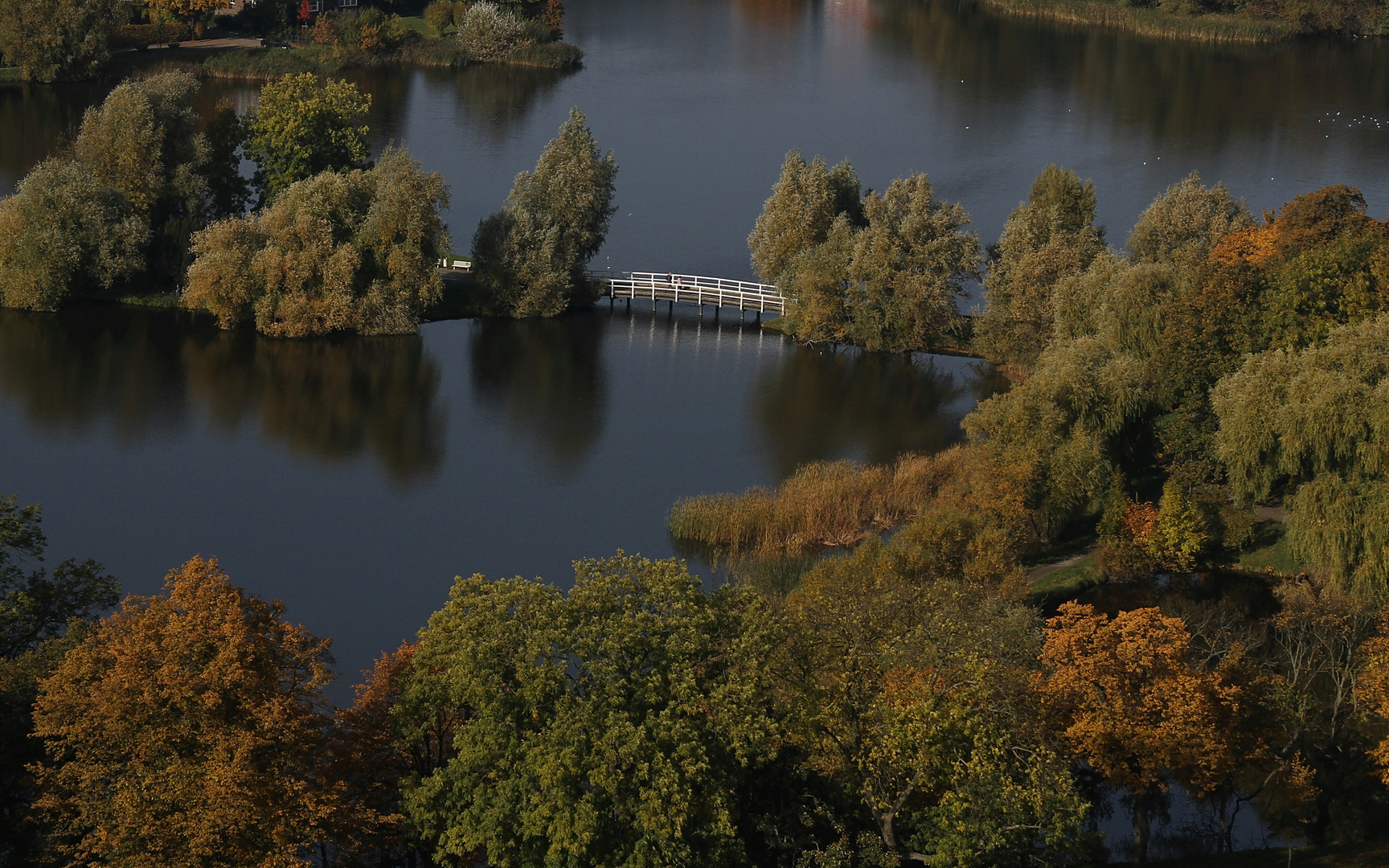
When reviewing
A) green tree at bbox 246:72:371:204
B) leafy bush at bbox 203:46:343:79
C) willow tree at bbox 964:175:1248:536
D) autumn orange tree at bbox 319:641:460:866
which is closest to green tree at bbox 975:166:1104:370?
willow tree at bbox 964:175:1248:536

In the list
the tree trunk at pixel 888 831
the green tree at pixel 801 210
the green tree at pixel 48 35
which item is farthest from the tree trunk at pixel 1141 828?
the green tree at pixel 48 35

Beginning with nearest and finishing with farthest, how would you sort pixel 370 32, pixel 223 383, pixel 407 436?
pixel 407 436, pixel 223 383, pixel 370 32

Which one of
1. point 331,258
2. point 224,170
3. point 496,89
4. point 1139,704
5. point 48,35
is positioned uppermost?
point 48,35

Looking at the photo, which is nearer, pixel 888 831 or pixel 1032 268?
pixel 888 831

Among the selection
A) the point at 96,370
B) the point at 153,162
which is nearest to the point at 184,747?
the point at 96,370

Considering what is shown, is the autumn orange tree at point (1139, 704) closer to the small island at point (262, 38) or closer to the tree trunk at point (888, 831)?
the tree trunk at point (888, 831)

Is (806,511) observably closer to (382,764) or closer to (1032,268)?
(1032,268)

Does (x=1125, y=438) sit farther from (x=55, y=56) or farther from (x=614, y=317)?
(x=55, y=56)

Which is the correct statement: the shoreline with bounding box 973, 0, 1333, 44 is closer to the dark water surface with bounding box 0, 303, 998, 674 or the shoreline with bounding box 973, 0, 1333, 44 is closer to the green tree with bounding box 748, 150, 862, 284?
the green tree with bounding box 748, 150, 862, 284
